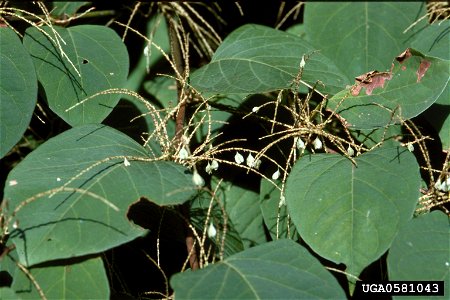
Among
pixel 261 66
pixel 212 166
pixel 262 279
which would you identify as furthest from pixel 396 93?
pixel 262 279

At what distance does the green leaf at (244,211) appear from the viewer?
154 cm

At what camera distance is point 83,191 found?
1.15m

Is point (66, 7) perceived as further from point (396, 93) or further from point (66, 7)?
point (396, 93)

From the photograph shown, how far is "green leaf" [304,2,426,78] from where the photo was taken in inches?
61.8

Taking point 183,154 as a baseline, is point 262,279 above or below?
below

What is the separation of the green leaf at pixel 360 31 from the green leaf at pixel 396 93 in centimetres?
15

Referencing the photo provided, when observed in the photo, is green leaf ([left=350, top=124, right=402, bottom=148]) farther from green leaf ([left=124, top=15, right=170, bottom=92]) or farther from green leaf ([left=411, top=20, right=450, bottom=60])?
green leaf ([left=124, top=15, right=170, bottom=92])

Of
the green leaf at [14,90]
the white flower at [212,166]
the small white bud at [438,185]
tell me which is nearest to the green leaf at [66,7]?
the green leaf at [14,90]

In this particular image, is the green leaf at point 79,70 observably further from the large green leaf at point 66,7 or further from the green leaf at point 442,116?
the green leaf at point 442,116

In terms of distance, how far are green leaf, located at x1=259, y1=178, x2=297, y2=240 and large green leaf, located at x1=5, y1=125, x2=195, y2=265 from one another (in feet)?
0.79

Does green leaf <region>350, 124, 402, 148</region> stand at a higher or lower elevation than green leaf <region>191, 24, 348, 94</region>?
lower

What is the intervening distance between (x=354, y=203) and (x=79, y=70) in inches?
24.8

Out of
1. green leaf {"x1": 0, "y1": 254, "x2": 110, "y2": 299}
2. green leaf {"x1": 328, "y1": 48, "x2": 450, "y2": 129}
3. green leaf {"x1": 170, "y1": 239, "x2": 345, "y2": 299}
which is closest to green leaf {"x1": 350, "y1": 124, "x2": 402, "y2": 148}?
green leaf {"x1": 328, "y1": 48, "x2": 450, "y2": 129}

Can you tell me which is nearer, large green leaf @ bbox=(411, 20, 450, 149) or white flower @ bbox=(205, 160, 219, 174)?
white flower @ bbox=(205, 160, 219, 174)
